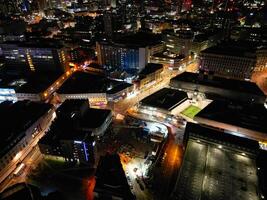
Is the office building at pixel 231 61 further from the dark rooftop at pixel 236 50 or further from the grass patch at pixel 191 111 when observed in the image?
the grass patch at pixel 191 111

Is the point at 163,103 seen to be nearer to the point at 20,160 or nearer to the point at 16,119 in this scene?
the point at 20,160

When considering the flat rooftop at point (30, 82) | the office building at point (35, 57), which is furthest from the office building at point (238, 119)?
the office building at point (35, 57)

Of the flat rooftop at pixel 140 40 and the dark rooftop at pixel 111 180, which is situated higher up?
the flat rooftop at pixel 140 40

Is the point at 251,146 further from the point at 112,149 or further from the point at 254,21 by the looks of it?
the point at 254,21

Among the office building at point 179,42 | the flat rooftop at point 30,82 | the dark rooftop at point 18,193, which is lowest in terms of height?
the flat rooftop at point 30,82

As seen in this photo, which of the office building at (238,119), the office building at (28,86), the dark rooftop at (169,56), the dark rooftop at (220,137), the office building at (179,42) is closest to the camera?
the dark rooftop at (220,137)

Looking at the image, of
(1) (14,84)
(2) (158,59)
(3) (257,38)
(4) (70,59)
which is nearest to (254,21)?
(3) (257,38)

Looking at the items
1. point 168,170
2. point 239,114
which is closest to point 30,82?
point 168,170

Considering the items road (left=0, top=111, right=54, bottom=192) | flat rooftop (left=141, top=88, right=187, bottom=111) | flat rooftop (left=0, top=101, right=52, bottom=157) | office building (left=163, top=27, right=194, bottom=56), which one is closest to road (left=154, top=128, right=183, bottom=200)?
flat rooftop (left=141, top=88, right=187, bottom=111)

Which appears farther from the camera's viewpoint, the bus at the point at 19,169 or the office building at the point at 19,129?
the office building at the point at 19,129
